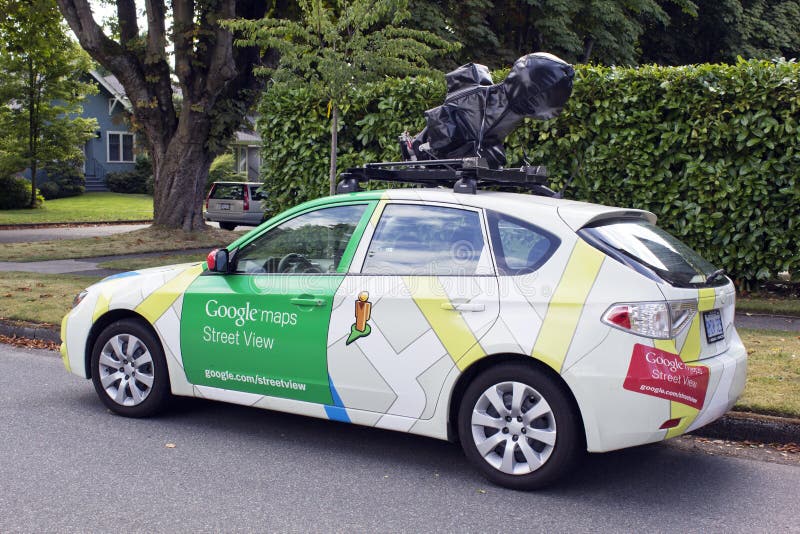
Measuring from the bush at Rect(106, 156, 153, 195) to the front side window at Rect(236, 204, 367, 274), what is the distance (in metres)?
43.3

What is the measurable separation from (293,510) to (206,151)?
Answer: 1673 cm

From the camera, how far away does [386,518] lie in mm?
4281

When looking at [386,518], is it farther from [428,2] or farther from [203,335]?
[428,2]

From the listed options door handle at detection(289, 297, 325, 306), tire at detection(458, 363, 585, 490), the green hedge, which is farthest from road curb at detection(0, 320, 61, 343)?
tire at detection(458, 363, 585, 490)

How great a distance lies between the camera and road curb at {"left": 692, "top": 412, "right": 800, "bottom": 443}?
559 centimetres

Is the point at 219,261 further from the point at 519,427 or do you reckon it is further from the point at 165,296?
the point at 519,427

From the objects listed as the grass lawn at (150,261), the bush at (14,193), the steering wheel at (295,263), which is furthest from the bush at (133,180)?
the steering wheel at (295,263)

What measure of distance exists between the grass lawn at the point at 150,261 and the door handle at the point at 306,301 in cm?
980

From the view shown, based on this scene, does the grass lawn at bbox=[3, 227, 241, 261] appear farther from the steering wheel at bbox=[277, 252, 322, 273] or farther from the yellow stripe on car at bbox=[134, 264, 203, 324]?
the steering wheel at bbox=[277, 252, 322, 273]

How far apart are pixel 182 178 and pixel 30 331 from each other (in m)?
11.3

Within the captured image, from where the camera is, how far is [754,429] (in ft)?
18.6

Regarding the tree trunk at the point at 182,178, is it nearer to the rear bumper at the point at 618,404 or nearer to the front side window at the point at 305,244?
the front side window at the point at 305,244

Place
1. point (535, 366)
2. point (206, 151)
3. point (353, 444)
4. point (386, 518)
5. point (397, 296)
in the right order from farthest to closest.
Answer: point (206, 151)
point (353, 444)
point (397, 296)
point (535, 366)
point (386, 518)

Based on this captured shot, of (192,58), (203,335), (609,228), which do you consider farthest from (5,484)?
(192,58)
